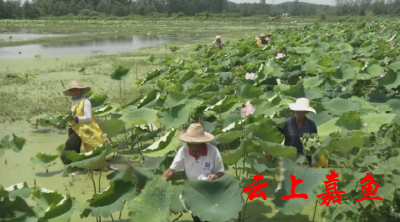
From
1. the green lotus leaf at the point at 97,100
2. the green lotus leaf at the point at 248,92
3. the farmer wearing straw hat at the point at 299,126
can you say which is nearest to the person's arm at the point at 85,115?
the green lotus leaf at the point at 97,100

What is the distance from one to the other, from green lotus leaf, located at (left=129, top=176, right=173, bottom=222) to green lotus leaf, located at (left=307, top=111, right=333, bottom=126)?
1879mm

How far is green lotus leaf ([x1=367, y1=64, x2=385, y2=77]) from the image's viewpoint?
16.8ft

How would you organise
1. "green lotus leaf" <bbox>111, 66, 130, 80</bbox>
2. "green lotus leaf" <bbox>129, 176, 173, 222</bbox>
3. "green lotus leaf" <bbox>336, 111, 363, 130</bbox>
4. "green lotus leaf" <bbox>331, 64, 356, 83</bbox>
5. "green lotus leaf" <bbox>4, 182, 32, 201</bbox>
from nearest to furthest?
"green lotus leaf" <bbox>4, 182, 32, 201</bbox>
"green lotus leaf" <bbox>129, 176, 173, 222</bbox>
"green lotus leaf" <bbox>336, 111, 363, 130</bbox>
"green lotus leaf" <bbox>331, 64, 356, 83</bbox>
"green lotus leaf" <bbox>111, 66, 130, 80</bbox>

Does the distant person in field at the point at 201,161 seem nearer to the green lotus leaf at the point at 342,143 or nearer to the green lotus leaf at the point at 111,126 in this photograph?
the green lotus leaf at the point at 342,143

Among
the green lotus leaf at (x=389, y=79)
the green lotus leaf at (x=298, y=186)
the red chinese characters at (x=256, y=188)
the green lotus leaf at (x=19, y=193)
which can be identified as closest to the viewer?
the green lotus leaf at (x=19, y=193)

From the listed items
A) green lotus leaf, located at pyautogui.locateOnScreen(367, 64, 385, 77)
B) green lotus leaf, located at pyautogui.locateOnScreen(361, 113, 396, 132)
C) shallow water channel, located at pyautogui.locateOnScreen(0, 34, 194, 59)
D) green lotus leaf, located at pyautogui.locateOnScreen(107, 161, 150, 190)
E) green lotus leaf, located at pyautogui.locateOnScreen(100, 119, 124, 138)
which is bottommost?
shallow water channel, located at pyautogui.locateOnScreen(0, 34, 194, 59)

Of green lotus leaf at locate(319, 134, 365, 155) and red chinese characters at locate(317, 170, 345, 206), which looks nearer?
red chinese characters at locate(317, 170, 345, 206)

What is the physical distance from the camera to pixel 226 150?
4316 millimetres

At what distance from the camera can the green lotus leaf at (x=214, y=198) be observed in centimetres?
224

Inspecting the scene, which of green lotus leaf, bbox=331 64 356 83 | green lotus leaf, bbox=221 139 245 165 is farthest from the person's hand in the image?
green lotus leaf, bbox=331 64 356 83

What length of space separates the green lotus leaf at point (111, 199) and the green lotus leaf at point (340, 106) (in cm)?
224

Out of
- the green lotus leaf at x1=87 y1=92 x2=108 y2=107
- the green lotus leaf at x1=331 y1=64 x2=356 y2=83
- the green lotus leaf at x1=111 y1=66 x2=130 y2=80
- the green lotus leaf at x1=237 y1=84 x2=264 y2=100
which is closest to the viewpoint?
the green lotus leaf at x1=237 y1=84 x2=264 y2=100

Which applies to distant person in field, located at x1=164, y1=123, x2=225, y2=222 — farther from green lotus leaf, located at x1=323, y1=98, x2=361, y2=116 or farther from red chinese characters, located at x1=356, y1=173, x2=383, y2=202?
green lotus leaf, located at x1=323, y1=98, x2=361, y2=116

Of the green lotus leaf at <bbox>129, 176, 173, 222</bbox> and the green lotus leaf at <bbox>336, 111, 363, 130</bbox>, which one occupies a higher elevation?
the green lotus leaf at <bbox>336, 111, 363, 130</bbox>
